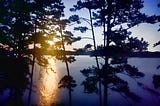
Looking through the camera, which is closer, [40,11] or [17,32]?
[17,32]

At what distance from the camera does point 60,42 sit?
93.4ft

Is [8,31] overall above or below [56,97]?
above

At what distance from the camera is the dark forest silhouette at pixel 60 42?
1922 cm

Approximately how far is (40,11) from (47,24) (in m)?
2.23

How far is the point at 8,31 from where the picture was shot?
22484 mm

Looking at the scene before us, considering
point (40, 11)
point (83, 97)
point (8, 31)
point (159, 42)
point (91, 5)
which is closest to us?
point (159, 42)

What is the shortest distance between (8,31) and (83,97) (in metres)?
31.9

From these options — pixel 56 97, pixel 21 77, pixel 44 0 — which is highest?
pixel 44 0

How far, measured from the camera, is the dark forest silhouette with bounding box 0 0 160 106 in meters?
19.2

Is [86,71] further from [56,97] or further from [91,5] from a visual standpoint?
[56,97]

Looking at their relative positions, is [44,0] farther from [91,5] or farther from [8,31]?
[91,5]

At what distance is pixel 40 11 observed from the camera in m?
24.9

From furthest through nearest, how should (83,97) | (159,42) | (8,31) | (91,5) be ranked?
(83,97) < (8,31) < (91,5) < (159,42)

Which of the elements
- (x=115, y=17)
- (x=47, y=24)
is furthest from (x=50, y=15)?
(x=115, y=17)
